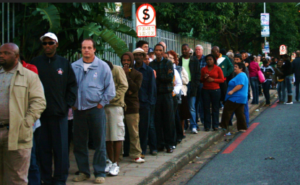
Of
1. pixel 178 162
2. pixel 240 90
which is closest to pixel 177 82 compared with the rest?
pixel 178 162

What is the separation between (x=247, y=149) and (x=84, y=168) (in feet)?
13.6

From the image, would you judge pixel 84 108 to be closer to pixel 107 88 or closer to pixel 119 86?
pixel 107 88

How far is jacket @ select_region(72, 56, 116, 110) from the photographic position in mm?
6027

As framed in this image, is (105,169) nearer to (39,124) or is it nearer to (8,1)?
(39,124)

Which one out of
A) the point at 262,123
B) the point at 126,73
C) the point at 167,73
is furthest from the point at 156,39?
the point at 126,73

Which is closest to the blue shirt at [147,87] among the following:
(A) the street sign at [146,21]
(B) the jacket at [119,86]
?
(B) the jacket at [119,86]

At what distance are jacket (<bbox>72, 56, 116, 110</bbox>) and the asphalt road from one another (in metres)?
1.89

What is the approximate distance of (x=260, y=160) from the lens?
7875mm

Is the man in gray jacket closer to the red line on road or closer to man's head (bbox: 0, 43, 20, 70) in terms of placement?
man's head (bbox: 0, 43, 20, 70)

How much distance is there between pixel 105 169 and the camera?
21.6 feet

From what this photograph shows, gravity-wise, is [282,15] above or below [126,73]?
above

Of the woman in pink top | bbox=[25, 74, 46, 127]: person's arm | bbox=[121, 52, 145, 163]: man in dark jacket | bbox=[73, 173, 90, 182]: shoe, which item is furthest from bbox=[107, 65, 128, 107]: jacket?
the woman in pink top

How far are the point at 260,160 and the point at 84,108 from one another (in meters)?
3.58

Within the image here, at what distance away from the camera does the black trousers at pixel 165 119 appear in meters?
8.44
